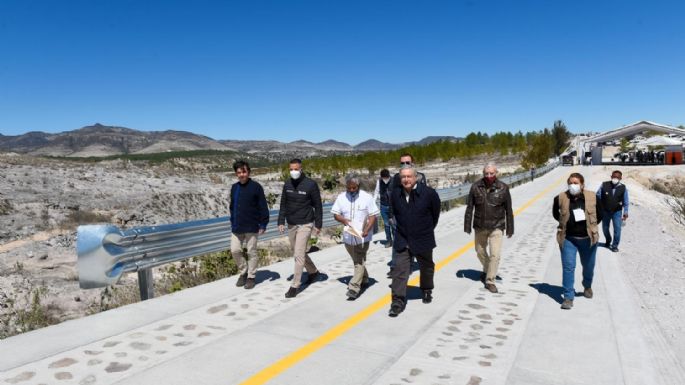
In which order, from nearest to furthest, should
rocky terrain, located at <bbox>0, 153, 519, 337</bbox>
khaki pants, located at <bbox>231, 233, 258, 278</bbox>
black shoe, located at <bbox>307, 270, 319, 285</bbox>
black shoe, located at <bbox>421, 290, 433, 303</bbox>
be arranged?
black shoe, located at <bbox>421, 290, 433, 303</bbox>
khaki pants, located at <bbox>231, 233, 258, 278</bbox>
black shoe, located at <bbox>307, 270, 319, 285</bbox>
rocky terrain, located at <bbox>0, 153, 519, 337</bbox>

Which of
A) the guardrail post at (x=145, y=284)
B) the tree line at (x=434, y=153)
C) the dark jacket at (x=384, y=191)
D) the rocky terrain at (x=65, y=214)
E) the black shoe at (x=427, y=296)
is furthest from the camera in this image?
the tree line at (x=434, y=153)

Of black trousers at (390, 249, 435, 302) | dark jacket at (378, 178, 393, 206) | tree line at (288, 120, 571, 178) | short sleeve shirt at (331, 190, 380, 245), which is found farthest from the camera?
tree line at (288, 120, 571, 178)

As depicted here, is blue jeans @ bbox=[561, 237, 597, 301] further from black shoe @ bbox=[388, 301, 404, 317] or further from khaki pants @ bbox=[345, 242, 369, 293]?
khaki pants @ bbox=[345, 242, 369, 293]

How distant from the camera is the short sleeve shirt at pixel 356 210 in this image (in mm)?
7004

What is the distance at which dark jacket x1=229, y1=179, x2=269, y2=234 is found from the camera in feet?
24.0

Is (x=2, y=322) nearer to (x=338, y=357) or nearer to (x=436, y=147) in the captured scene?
(x=338, y=357)

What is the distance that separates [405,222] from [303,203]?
5.71 ft

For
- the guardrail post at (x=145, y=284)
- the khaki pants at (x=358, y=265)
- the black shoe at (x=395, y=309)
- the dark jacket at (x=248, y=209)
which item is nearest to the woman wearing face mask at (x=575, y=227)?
the black shoe at (x=395, y=309)

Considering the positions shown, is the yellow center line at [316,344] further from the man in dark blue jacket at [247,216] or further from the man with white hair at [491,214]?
the man in dark blue jacket at [247,216]

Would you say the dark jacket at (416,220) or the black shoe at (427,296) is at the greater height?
the dark jacket at (416,220)

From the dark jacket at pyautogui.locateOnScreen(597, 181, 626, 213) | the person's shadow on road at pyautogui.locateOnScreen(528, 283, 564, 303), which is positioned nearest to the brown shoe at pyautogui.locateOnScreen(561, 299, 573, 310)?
the person's shadow on road at pyautogui.locateOnScreen(528, 283, 564, 303)

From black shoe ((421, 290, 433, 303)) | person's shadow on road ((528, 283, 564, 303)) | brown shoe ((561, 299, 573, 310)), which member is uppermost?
black shoe ((421, 290, 433, 303))

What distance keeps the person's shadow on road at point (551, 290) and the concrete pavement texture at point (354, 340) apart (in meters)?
0.03

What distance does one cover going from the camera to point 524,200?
2388cm
